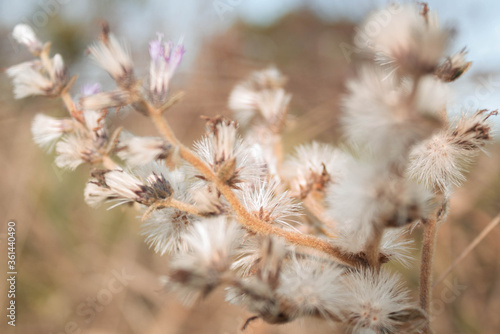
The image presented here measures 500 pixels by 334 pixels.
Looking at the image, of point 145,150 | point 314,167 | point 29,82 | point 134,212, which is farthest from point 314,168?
point 134,212

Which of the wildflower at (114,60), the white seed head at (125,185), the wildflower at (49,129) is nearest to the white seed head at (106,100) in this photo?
the wildflower at (114,60)

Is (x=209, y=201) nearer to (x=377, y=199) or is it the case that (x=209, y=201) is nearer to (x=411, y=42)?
(x=377, y=199)

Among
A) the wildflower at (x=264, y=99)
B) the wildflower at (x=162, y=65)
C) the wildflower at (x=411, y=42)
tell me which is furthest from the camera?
the wildflower at (x=264, y=99)

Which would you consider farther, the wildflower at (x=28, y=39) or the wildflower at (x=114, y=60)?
the wildflower at (x=28, y=39)

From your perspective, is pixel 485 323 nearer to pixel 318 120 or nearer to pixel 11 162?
pixel 318 120

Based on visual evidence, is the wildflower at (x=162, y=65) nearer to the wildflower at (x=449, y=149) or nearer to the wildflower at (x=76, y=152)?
the wildflower at (x=76, y=152)

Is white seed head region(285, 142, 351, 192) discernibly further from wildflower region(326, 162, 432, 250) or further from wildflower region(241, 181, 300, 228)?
wildflower region(326, 162, 432, 250)

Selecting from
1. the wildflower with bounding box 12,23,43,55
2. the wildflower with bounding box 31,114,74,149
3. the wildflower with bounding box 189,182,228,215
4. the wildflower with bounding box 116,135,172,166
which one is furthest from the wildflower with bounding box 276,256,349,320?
the wildflower with bounding box 12,23,43,55
